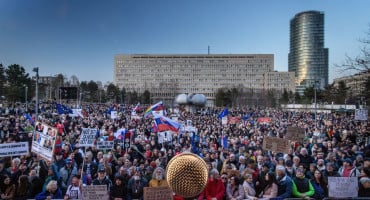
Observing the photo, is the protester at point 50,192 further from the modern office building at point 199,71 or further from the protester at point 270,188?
the modern office building at point 199,71

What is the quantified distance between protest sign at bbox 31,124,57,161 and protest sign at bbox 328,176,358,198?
20.7ft

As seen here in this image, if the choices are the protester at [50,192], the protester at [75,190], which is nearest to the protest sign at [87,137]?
the protester at [75,190]

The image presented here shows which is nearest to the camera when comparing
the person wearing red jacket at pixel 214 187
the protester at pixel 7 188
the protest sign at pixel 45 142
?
the person wearing red jacket at pixel 214 187

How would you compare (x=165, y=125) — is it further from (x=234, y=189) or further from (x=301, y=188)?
(x=301, y=188)

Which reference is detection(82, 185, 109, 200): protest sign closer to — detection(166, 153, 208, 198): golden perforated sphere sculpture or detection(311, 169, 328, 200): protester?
detection(166, 153, 208, 198): golden perforated sphere sculpture

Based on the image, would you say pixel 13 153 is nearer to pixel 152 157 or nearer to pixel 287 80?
pixel 152 157

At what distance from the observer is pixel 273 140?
9.96 metres

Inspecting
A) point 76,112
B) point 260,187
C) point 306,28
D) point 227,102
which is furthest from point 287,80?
point 260,187

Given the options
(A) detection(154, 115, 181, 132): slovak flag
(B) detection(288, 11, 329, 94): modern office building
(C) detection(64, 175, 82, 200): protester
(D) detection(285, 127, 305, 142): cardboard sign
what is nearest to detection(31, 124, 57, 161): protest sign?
(C) detection(64, 175, 82, 200): protester

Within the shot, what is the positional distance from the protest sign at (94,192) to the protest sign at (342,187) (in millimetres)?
4330

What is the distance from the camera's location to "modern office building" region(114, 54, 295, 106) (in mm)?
177250

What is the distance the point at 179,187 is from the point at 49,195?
5.11 metres

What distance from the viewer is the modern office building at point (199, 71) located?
17725cm

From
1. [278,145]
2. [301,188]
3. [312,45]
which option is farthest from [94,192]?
[312,45]
